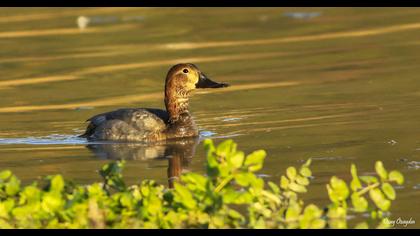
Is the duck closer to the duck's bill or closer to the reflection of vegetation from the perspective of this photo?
the duck's bill

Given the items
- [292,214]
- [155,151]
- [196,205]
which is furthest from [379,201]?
[155,151]

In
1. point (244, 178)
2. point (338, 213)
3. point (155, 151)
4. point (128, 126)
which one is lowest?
point (155, 151)

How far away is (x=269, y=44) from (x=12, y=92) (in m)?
5.46

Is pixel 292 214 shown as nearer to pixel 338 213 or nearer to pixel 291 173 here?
pixel 338 213

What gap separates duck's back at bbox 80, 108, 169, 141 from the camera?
13.7 meters

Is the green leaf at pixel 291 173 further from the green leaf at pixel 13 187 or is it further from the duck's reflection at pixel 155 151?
the duck's reflection at pixel 155 151

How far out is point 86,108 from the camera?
1591cm

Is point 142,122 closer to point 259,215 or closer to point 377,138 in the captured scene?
point 377,138

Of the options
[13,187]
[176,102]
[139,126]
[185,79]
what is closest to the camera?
[13,187]

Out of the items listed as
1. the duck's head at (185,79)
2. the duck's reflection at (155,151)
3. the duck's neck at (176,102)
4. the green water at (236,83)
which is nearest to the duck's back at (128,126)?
the duck's reflection at (155,151)

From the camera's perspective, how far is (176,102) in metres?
14.4

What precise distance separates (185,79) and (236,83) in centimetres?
305

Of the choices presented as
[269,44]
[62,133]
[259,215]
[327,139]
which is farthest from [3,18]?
[259,215]

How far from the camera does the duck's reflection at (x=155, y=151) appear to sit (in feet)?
39.4
